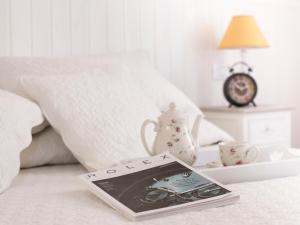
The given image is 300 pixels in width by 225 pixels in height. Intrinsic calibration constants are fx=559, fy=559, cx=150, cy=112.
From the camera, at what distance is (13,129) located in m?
1.57

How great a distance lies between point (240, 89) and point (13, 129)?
1625 millimetres

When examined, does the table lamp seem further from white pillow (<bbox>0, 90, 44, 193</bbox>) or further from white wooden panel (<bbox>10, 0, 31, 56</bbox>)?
white pillow (<bbox>0, 90, 44, 193</bbox>)

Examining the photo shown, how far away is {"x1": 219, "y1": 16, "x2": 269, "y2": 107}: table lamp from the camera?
2.90 meters

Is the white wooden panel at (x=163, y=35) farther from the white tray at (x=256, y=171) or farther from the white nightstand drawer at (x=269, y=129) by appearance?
the white tray at (x=256, y=171)

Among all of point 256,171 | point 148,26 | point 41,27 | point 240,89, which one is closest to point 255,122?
point 240,89

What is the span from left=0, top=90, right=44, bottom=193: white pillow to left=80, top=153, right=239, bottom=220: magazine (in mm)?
257

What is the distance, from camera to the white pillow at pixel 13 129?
1483mm

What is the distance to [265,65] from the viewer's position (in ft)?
10.9

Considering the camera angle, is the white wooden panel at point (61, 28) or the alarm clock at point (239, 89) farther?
the alarm clock at point (239, 89)

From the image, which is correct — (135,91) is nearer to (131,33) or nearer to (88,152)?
(88,152)

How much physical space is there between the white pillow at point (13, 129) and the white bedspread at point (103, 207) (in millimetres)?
51

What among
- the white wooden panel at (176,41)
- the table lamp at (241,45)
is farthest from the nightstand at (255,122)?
the white wooden panel at (176,41)

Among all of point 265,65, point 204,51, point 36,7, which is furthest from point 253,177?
point 265,65

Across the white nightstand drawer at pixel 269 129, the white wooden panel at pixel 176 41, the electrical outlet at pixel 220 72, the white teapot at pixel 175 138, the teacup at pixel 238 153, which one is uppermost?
the white wooden panel at pixel 176 41
